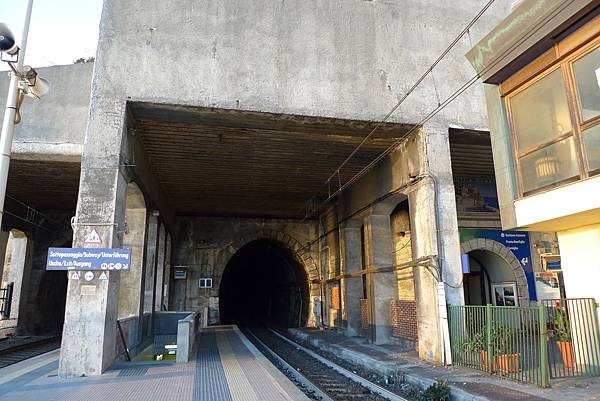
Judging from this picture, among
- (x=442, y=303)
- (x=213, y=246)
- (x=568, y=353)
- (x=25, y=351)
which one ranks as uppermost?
(x=213, y=246)

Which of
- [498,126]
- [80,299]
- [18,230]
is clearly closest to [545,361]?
[498,126]

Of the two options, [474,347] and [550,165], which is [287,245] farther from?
[550,165]

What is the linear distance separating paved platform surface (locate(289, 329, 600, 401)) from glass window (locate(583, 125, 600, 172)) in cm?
341

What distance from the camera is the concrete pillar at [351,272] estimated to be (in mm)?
16188

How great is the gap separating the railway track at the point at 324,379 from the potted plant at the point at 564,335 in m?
3.26

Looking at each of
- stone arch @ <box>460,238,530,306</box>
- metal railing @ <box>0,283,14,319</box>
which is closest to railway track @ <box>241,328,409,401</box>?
stone arch @ <box>460,238,530,306</box>

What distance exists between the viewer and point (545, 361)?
6.93 m

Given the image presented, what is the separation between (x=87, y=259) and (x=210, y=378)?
3.19 metres

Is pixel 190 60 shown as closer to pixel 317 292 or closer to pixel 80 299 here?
pixel 80 299

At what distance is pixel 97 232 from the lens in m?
8.38

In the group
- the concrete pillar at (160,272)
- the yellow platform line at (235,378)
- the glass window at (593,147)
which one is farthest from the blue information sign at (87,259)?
the concrete pillar at (160,272)

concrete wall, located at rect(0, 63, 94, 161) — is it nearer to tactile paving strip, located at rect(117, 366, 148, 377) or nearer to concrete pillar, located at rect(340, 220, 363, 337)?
tactile paving strip, located at rect(117, 366, 148, 377)

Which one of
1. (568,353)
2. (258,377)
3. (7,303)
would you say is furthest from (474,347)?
(7,303)

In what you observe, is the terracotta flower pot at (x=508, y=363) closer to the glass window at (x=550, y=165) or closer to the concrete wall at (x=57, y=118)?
the glass window at (x=550, y=165)
